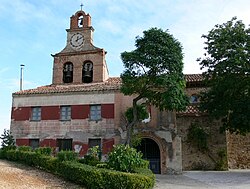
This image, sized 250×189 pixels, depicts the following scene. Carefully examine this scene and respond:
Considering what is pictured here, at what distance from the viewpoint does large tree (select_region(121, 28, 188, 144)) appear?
758 inches

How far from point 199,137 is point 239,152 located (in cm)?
442

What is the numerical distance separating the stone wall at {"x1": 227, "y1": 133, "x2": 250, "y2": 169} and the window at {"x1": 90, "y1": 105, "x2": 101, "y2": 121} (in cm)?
1208

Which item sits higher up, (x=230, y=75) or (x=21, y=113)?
(x=230, y=75)

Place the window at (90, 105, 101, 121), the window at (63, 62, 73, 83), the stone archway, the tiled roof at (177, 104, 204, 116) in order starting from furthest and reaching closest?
the window at (63, 62, 73, 83)
the tiled roof at (177, 104, 204, 116)
the window at (90, 105, 101, 121)
the stone archway

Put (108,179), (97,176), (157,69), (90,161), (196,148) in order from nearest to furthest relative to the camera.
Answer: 1. (108,179)
2. (97,176)
3. (90,161)
4. (157,69)
5. (196,148)

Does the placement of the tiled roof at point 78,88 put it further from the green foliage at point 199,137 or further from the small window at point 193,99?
the green foliage at point 199,137

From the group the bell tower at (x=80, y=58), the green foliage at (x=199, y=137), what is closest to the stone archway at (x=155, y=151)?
the green foliage at (x=199, y=137)

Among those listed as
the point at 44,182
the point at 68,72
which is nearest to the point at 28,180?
the point at 44,182

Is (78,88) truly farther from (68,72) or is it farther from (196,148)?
(196,148)

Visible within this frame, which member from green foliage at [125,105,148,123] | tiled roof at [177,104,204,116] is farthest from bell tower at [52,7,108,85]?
tiled roof at [177,104,204,116]

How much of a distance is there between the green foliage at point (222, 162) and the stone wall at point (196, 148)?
192mm

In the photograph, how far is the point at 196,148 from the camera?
2525 centimetres

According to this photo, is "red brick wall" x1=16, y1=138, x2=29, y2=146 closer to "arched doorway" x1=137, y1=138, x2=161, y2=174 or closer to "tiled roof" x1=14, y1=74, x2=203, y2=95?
"tiled roof" x1=14, y1=74, x2=203, y2=95

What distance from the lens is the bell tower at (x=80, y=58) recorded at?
25.9 m
